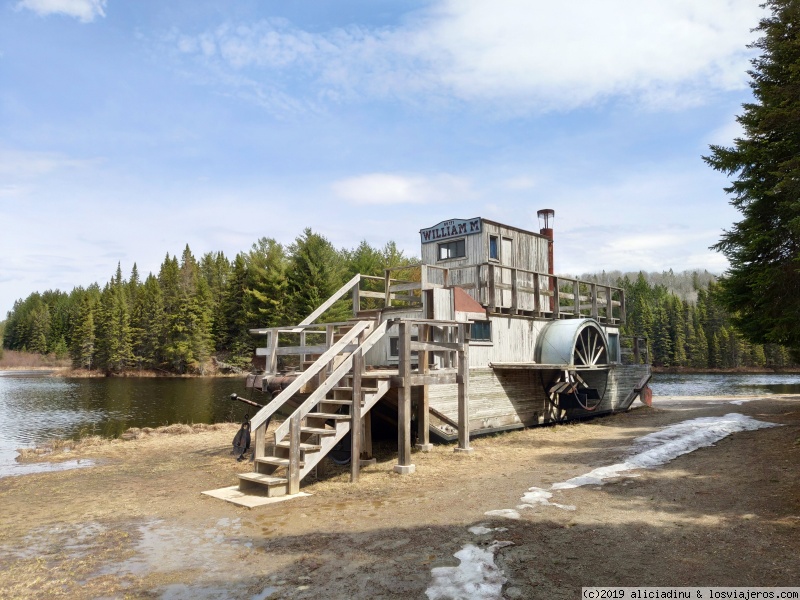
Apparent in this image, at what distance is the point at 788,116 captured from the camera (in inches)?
476

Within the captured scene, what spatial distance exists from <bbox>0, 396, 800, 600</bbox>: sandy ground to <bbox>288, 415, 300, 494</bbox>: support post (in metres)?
0.29

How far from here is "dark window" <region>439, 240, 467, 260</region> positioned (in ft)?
58.8

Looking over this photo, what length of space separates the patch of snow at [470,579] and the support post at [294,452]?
3660 millimetres

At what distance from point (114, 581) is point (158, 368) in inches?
2795

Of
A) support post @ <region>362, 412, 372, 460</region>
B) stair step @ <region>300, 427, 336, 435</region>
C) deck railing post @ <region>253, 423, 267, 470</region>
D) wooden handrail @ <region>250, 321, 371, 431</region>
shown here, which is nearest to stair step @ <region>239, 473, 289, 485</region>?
deck railing post @ <region>253, 423, 267, 470</region>

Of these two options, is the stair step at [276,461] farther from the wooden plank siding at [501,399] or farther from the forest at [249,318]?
the forest at [249,318]

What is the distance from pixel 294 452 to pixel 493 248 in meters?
10.6

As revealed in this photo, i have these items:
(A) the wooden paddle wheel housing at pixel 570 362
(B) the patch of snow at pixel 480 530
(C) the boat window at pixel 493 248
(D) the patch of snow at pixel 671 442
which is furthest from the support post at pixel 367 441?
(C) the boat window at pixel 493 248

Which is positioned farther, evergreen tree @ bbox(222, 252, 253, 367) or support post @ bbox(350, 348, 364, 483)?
evergreen tree @ bbox(222, 252, 253, 367)

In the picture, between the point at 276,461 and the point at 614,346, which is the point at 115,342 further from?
the point at 276,461

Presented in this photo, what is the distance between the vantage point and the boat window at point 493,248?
58.2 ft

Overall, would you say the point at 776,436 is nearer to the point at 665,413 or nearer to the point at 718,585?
the point at 665,413

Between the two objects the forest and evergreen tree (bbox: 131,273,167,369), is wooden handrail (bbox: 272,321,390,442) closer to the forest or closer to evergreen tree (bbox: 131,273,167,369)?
the forest

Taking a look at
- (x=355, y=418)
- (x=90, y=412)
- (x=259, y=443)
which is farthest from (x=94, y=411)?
(x=355, y=418)
